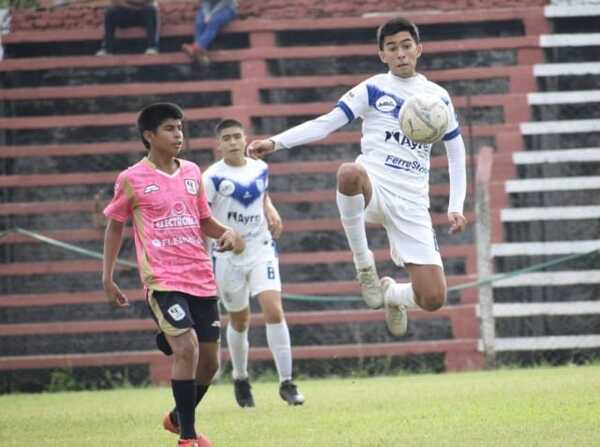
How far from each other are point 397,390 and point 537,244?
378 centimetres

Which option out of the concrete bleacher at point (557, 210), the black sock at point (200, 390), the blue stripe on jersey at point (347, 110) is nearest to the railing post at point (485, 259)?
the concrete bleacher at point (557, 210)

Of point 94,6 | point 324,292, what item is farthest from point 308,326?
point 94,6

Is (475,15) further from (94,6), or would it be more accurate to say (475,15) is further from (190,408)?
(190,408)

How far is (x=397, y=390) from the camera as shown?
11.5 metres

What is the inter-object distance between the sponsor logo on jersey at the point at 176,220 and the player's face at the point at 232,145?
3597mm

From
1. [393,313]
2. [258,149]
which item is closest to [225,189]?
[393,313]

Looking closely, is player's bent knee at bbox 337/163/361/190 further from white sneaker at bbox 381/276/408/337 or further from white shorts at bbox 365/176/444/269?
white sneaker at bbox 381/276/408/337

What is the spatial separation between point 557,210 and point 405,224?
6.23 meters

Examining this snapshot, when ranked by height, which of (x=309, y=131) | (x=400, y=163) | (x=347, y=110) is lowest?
(x=400, y=163)

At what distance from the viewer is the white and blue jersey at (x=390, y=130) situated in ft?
28.7

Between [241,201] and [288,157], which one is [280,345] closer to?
[241,201]

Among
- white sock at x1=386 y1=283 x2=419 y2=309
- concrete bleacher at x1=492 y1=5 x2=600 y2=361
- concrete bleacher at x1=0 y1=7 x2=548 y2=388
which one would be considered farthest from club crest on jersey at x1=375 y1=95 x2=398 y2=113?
concrete bleacher at x1=492 y1=5 x2=600 y2=361

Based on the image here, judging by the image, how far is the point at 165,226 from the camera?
7562 mm

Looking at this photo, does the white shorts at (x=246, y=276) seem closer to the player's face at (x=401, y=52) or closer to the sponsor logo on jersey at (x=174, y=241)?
the player's face at (x=401, y=52)
